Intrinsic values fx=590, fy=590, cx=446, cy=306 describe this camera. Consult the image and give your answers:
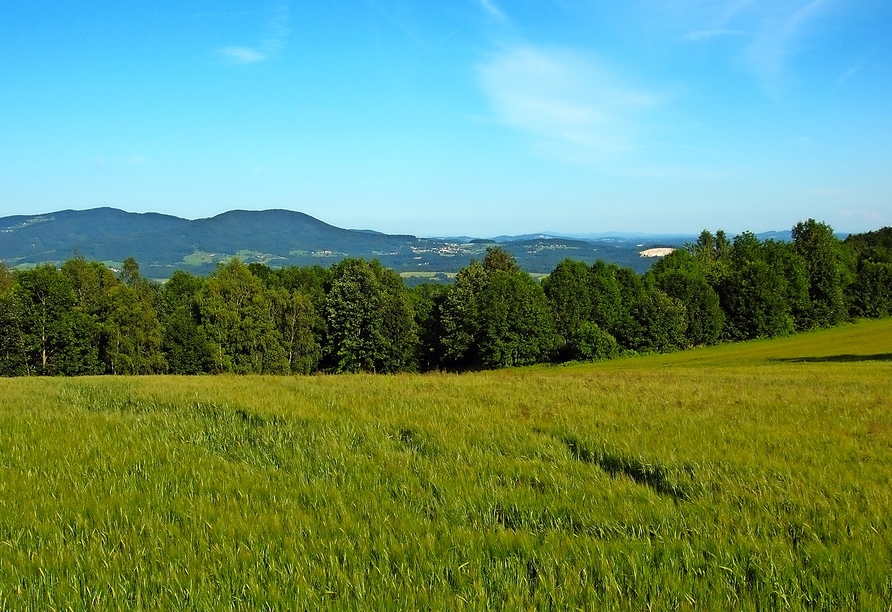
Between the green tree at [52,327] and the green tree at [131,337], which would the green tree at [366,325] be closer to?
the green tree at [131,337]

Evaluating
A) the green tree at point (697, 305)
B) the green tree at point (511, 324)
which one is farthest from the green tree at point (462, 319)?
the green tree at point (697, 305)

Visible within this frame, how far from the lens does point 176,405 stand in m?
11.6

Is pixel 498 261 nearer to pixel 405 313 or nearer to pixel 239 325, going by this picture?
pixel 405 313

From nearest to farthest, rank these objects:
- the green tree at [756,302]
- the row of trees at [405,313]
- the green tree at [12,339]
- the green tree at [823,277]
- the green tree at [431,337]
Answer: the green tree at [12,339] < the row of trees at [405,313] < the green tree at [431,337] < the green tree at [756,302] < the green tree at [823,277]

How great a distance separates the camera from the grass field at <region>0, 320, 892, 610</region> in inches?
161

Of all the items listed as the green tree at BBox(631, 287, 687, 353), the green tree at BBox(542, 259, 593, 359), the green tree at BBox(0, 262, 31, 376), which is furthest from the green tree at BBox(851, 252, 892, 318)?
the green tree at BBox(0, 262, 31, 376)

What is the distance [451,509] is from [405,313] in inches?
2275

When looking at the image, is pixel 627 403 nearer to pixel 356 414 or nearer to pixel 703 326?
pixel 356 414

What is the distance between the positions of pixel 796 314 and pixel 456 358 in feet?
156

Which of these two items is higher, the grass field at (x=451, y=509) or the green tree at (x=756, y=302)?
the grass field at (x=451, y=509)

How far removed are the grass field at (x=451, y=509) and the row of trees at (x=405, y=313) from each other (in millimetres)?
48510

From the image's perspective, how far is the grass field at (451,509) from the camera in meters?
4.09

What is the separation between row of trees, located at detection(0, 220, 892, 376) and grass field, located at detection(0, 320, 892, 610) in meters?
48.5

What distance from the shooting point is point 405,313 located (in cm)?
6328
